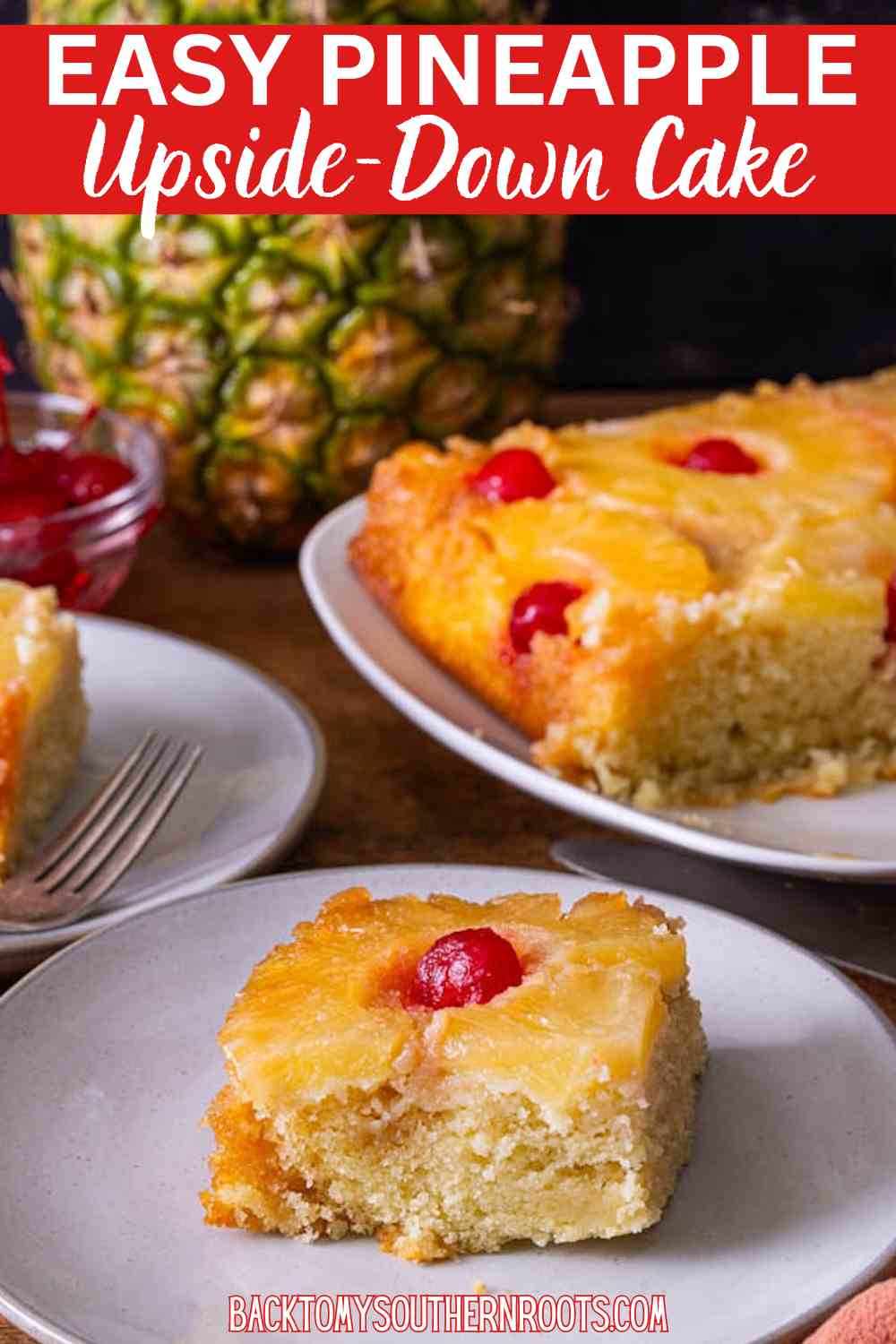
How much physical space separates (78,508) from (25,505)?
3.3 inches

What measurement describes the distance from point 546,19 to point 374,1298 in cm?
267

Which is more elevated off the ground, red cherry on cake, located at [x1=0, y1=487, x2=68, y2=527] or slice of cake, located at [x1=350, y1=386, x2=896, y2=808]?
slice of cake, located at [x1=350, y1=386, x2=896, y2=808]

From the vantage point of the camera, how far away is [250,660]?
9.55 feet

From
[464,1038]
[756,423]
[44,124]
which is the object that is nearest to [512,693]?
[756,423]

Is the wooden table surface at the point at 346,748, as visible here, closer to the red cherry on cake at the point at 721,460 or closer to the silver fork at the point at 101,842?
the silver fork at the point at 101,842

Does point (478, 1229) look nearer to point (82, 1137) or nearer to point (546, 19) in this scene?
point (82, 1137)

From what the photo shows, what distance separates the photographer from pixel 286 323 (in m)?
2.92

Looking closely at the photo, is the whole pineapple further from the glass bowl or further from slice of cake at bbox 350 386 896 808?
slice of cake at bbox 350 386 896 808

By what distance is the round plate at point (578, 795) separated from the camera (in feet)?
6.59

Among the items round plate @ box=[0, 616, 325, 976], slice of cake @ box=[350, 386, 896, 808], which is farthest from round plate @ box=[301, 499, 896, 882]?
round plate @ box=[0, 616, 325, 976]

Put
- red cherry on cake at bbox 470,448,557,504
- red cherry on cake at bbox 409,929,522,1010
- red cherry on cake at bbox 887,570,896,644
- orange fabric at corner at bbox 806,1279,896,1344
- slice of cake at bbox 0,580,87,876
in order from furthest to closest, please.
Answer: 1. red cherry on cake at bbox 470,448,557,504
2. red cherry on cake at bbox 887,570,896,644
3. slice of cake at bbox 0,580,87,876
4. red cherry on cake at bbox 409,929,522,1010
5. orange fabric at corner at bbox 806,1279,896,1344

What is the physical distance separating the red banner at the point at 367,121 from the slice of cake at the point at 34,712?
0.87m

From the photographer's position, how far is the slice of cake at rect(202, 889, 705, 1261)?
148 centimetres

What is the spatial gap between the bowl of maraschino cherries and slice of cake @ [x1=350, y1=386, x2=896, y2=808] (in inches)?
16.5
